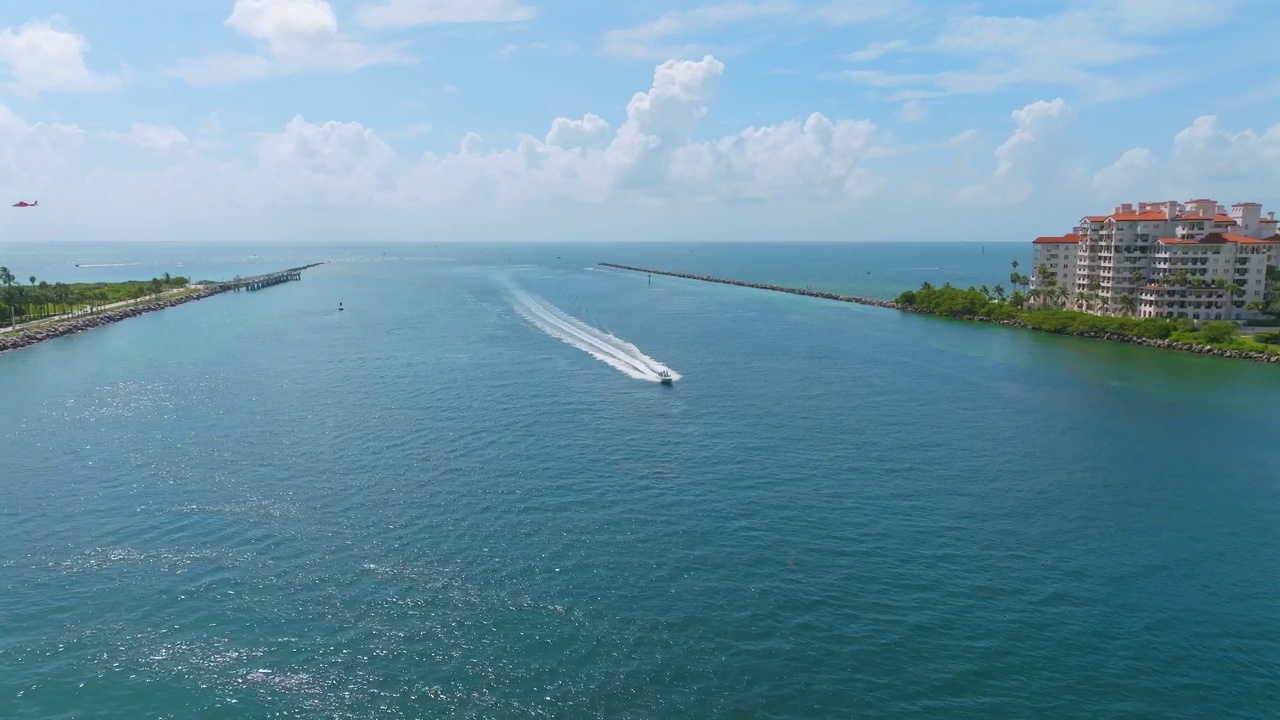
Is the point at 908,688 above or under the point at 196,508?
under

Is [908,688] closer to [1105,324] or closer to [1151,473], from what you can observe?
[1151,473]

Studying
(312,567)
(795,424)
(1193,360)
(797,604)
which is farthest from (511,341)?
(1193,360)

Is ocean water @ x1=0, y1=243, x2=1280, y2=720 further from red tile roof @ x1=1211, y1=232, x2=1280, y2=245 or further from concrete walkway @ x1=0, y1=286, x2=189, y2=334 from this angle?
concrete walkway @ x1=0, y1=286, x2=189, y2=334

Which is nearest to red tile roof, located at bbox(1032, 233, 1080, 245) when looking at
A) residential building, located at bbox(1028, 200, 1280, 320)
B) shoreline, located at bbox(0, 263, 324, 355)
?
residential building, located at bbox(1028, 200, 1280, 320)

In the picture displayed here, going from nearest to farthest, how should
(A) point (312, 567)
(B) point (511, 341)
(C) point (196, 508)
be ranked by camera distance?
(A) point (312, 567) < (C) point (196, 508) < (B) point (511, 341)

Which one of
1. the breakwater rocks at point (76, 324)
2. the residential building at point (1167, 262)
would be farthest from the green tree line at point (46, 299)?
the residential building at point (1167, 262)

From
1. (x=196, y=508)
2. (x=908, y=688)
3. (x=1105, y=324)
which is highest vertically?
(x=1105, y=324)

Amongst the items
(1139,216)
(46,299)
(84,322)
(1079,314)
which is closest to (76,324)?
(84,322)
